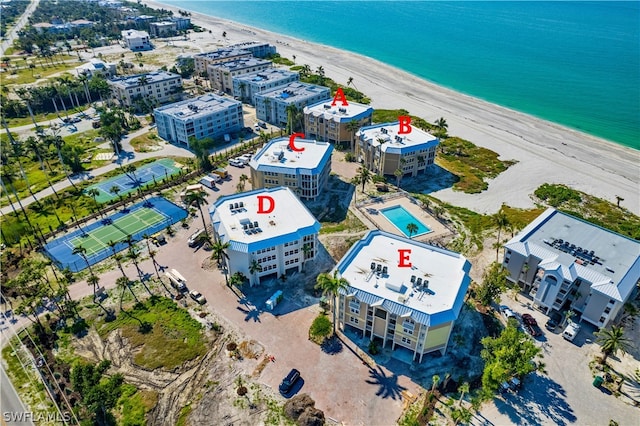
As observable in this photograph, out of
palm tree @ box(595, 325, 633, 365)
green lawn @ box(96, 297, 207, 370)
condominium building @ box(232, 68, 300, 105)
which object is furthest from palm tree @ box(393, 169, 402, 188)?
condominium building @ box(232, 68, 300, 105)

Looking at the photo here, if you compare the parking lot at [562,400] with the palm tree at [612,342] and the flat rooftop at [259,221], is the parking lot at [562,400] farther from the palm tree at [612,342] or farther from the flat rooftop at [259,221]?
the flat rooftop at [259,221]

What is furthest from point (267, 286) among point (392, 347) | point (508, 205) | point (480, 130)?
point (480, 130)

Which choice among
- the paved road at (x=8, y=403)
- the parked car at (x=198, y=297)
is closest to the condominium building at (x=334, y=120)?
the parked car at (x=198, y=297)

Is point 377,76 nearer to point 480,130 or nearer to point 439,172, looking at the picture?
point 480,130

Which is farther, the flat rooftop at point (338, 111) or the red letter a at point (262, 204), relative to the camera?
the flat rooftop at point (338, 111)

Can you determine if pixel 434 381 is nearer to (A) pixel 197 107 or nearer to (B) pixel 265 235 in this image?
(B) pixel 265 235
